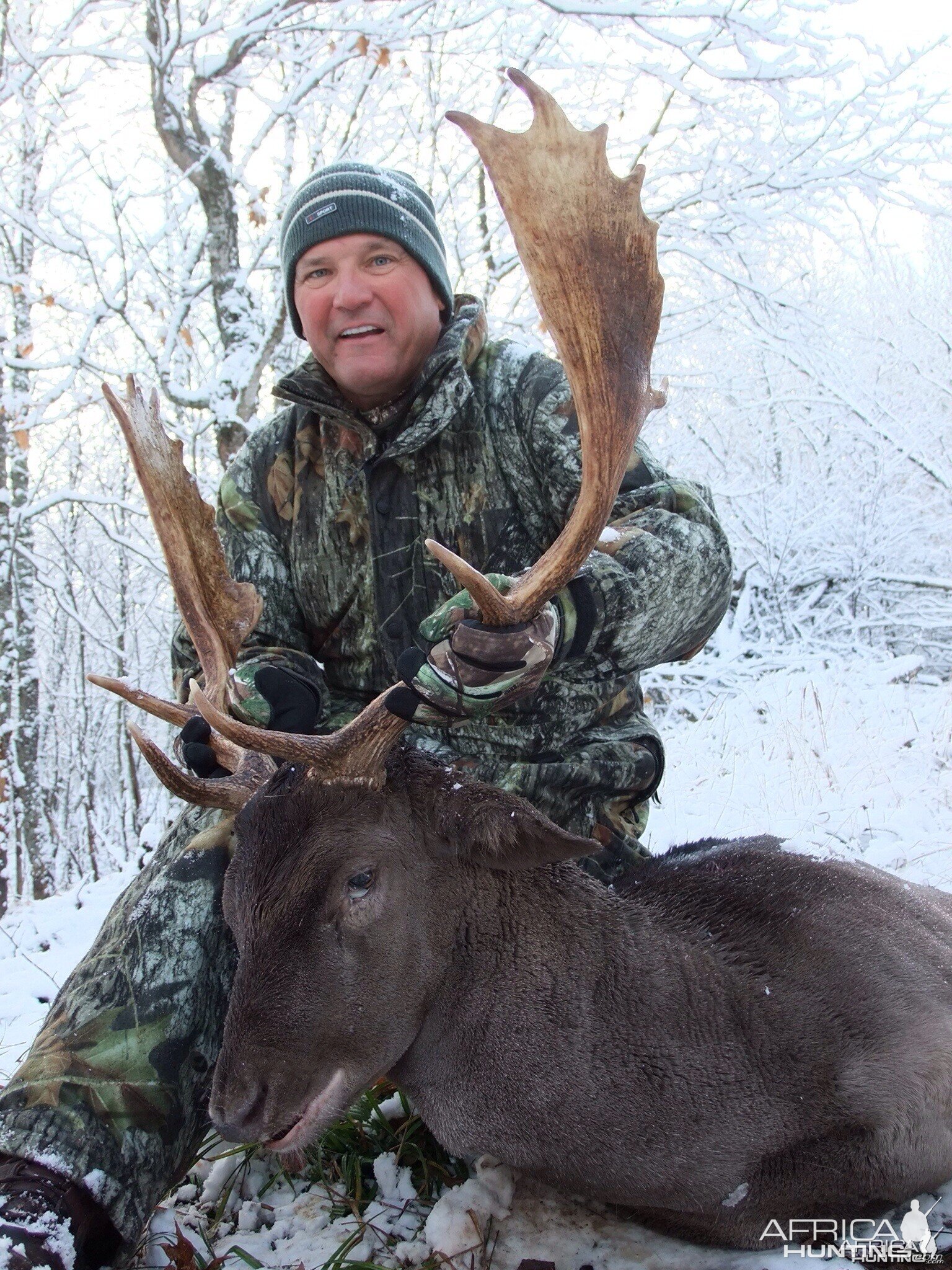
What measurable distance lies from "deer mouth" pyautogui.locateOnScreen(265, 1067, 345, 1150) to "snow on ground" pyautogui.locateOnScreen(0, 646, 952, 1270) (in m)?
0.52

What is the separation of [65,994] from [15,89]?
8.64 m

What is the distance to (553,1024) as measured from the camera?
2363 mm

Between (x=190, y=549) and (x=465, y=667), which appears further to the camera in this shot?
(x=190, y=549)

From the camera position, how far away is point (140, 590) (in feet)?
59.5

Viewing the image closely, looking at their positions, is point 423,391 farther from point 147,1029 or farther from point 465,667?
point 147,1029

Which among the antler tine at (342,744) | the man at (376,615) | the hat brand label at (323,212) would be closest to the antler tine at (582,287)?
the man at (376,615)

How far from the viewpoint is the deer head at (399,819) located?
7.08 ft

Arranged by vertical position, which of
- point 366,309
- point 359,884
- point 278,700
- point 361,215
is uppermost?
point 361,215

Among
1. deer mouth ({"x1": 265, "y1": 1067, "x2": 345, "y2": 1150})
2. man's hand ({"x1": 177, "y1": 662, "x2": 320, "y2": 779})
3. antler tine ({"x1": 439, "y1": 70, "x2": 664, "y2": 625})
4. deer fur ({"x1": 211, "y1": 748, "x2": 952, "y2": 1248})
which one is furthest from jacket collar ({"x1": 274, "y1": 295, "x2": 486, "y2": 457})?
deer mouth ({"x1": 265, "y1": 1067, "x2": 345, "y2": 1150})

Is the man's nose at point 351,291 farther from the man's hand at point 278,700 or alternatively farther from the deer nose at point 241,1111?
the deer nose at point 241,1111

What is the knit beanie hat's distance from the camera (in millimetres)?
3383

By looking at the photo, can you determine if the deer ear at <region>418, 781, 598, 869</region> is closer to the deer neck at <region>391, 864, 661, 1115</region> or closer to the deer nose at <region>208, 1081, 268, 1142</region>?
the deer neck at <region>391, 864, 661, 1115</region>

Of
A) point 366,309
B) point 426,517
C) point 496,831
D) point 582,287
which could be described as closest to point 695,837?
point 426,517

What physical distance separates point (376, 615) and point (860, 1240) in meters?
2.28
